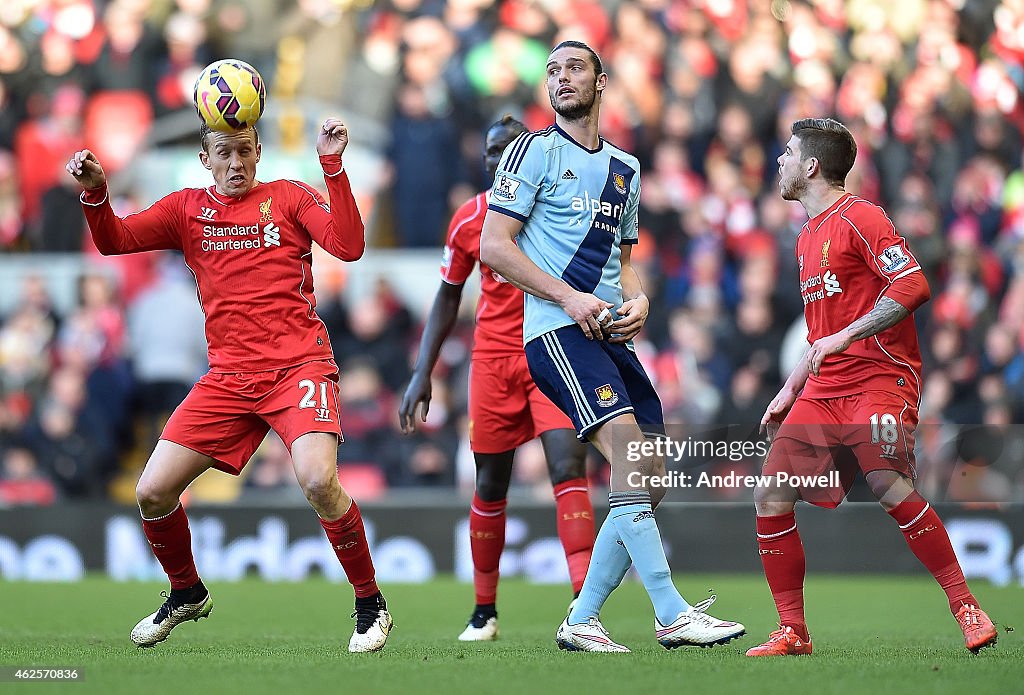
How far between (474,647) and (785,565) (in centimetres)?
160

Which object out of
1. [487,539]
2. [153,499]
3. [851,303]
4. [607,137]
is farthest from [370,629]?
[607,137]

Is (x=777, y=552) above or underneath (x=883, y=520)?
above

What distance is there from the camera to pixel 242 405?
23.7 ft

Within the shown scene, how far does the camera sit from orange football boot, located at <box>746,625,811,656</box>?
6.65 metres

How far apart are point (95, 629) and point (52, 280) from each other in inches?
297

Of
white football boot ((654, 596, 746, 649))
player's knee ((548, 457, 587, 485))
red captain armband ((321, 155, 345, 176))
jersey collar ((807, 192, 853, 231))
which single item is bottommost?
white football boot ((654, 596, 746, 649))

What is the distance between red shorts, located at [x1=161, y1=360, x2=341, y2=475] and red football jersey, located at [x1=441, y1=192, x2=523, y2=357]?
4.85 feet

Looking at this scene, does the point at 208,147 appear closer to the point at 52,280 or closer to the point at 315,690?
the point at 315,690

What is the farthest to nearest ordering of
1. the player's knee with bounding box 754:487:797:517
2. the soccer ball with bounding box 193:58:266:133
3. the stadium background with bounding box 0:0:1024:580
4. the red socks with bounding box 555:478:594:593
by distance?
1. the stadium background with bounding box 0:0:1024:580
2. the red socks with bounding box 555:478:594:593
3. the soccer ball with bounding box 193:58:266:133
4. the player's knee with bounding box 754:487:797:517

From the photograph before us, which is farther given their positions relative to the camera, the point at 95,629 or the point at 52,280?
the point at 52,280

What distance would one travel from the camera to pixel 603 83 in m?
6.87

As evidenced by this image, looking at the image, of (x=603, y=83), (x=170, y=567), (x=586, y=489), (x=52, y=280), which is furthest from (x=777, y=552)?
(x=52, y=280)

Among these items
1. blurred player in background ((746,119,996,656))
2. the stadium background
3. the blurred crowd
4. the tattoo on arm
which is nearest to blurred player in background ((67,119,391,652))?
blurred player in background ((746,119,996,656))

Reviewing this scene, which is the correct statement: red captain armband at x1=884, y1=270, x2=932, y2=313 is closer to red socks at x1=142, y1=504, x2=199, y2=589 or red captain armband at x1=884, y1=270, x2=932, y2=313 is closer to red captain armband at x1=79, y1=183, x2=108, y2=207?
red socks at x1=142, y1=504, x2=199, y2=589
